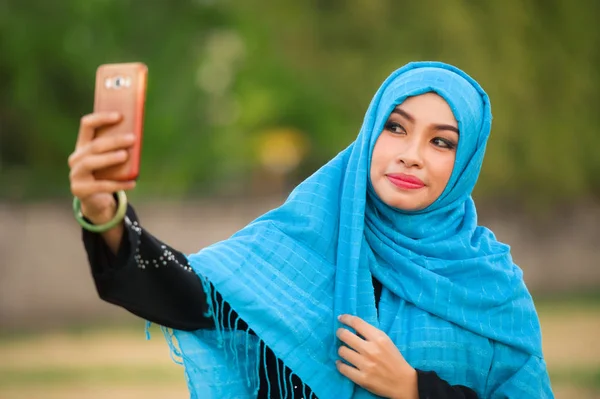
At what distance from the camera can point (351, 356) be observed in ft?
6.00

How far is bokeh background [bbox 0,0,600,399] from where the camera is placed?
990 cm


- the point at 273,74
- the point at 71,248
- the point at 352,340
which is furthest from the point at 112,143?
the point at 273,74

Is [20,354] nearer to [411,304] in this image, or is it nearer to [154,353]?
[154,353]

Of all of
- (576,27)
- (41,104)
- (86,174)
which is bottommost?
(86,174)

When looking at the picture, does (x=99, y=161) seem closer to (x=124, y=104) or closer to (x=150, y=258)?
(x=124, y=104)

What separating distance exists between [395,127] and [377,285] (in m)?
0.40

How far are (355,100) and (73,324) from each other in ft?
15.5

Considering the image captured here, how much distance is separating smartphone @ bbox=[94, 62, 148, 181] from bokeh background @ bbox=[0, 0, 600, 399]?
7.00 m

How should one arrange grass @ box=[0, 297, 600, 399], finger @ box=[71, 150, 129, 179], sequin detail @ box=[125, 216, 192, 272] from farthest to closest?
grass @ box=[0, 297, 600, 399] < sequin detail @ box=[125, 216, 192, 272] < finger @ box=[71, 150, 129, 179]

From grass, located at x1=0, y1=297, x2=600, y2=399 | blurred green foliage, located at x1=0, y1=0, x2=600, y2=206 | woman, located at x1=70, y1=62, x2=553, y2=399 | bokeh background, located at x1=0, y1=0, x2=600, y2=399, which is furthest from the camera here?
blurred green foliage, located at x1=0, y1=0, x2=600, y2=206

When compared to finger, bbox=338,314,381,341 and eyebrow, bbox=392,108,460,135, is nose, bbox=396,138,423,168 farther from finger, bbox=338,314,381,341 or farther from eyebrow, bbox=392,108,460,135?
finger, bbox=338,314,381,341

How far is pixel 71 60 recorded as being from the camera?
10.0m

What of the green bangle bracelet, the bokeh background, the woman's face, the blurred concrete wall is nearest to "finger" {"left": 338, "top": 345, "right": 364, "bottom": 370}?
the woman's face

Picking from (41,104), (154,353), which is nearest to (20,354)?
(154,353)
